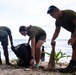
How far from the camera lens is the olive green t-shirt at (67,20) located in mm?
8302

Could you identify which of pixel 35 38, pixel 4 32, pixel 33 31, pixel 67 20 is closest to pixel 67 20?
pixel 67 20

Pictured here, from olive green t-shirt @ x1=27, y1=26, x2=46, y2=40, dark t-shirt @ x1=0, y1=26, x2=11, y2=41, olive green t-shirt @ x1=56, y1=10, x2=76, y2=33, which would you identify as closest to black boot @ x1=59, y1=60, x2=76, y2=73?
olive green t-shirt @ x1=56, y1=10, x2=76, y2=33

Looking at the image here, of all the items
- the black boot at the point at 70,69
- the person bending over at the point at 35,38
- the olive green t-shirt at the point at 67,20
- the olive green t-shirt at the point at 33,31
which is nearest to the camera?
the olive green t-shirt at the point at 67,20

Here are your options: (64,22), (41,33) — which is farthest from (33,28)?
(64,22)

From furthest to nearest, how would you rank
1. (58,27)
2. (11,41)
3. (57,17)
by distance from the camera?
(11,41) < (58,27) < (57,17)

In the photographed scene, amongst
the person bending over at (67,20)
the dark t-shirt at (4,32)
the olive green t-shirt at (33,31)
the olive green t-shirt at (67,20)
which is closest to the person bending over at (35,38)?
the olive green t-shirt at (33,31)

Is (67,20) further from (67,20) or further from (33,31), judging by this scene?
(33,31)

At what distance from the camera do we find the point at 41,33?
959cm

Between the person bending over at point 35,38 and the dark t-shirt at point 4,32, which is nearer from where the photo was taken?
the person bending over at point 35,38

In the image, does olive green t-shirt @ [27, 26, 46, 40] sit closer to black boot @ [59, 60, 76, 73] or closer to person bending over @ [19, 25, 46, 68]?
person bending over @ [19, 25, 46, 68]

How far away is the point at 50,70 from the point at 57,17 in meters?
1.49

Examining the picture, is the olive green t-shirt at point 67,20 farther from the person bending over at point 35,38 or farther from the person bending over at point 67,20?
the person bending over at point 35,38

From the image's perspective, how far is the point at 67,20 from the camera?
8383 millimetres

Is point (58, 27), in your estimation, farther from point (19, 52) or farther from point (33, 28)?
point (19, 52)
